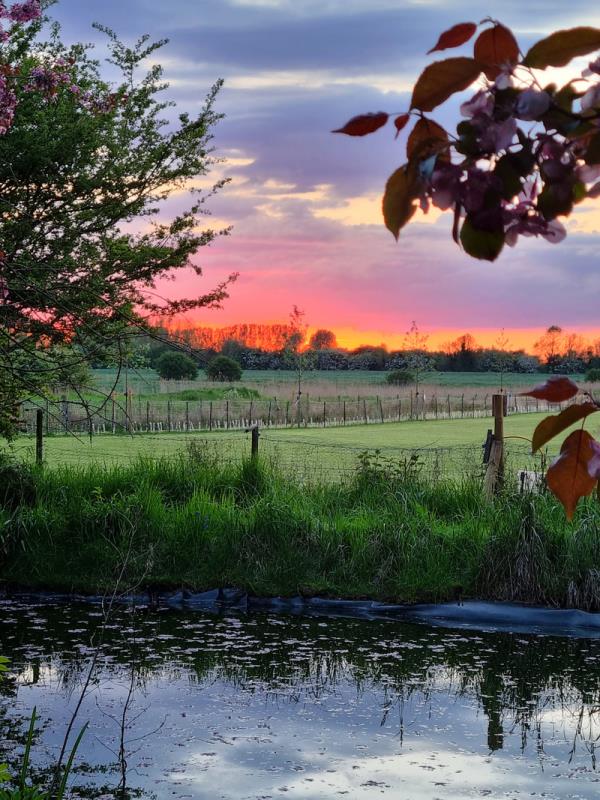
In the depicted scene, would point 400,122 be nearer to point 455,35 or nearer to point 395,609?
point 455,35

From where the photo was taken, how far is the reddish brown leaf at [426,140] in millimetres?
1094

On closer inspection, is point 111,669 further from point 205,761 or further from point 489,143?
point 489,143

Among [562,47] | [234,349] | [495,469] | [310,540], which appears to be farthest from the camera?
[234,349]

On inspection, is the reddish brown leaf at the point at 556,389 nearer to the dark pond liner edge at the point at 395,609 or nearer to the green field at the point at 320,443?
the dark pond liner edge at the point at 395,609

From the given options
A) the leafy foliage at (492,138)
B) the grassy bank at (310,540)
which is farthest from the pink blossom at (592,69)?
the grassy bank at (310,540)

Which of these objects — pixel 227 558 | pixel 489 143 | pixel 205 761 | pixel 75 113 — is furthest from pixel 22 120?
pixel 489 143

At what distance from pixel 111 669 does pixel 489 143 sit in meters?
5.49

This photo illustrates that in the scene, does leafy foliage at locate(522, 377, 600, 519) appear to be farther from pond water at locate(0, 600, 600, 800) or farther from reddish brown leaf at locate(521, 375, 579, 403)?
pond water at locate(0, 600, 600, 800)

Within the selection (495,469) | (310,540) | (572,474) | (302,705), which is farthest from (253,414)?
(572,474)

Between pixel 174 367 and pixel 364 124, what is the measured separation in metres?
45.7

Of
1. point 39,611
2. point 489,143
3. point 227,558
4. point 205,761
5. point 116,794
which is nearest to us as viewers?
point 489,143

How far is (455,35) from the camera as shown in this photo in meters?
1.06

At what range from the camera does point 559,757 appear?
4.78m

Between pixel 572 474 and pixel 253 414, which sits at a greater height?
pixel 572 474
